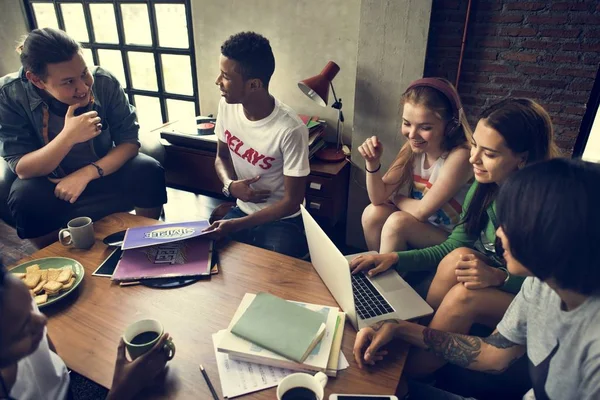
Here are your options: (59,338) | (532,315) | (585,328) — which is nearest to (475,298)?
(532,315)

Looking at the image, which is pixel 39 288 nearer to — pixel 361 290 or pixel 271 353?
pixel 271 353

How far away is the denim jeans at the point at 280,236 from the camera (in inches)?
71.4

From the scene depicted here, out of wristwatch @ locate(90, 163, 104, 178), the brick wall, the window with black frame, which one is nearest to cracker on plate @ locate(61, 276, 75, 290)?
wristwatch @ locate(90, 163, 104, 178)

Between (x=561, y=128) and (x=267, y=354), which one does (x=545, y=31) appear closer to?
(x=561, y=128)

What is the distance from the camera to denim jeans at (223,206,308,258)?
5.95 ft

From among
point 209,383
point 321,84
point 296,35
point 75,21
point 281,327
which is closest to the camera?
point 209,383

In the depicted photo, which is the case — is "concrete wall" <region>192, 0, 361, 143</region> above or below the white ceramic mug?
above

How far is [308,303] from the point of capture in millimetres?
1232

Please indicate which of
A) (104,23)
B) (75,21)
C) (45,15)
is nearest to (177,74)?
(104,23)

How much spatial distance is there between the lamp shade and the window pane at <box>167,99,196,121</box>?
4.63 feet

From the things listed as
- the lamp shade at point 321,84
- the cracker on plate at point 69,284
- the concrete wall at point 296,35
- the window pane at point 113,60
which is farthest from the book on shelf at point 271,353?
the window pane at point 113,60

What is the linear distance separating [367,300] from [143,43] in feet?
10.2

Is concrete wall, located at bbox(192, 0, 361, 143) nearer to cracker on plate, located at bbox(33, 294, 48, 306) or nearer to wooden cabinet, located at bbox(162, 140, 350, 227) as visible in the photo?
wooden cabinet, located at bbox(162, 140, 350, 227)

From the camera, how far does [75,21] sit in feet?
11.9
